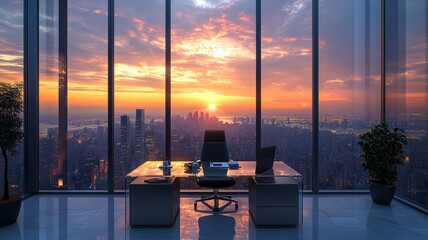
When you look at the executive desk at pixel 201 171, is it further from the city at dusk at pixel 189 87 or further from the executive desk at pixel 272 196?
the city at dusk at pixel 189 87

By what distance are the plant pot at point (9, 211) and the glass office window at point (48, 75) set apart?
166cm

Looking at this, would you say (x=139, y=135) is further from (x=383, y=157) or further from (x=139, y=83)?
(x=383, y=157)

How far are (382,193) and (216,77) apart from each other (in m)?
3.55

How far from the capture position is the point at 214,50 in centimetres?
558

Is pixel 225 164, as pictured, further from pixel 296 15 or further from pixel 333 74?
pixel 296 15

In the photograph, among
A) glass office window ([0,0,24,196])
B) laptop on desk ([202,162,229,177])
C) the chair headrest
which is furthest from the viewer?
the chair headrest

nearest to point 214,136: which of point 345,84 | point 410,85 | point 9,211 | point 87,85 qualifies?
point 87,85

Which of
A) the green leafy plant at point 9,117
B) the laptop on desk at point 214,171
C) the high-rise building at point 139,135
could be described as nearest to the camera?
the green leafy plant at point 9,117

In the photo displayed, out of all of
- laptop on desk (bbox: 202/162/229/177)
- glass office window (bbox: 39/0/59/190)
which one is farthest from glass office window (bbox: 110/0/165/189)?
laptop on desk (bbox: 202/162/229/177)

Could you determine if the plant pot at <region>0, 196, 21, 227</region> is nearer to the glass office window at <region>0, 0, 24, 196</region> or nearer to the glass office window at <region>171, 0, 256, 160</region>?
the glass office window at <region>0, 0, 24, 196</region>

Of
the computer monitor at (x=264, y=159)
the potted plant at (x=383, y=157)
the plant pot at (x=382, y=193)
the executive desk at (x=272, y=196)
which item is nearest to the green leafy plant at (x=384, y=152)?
the potted plant at (x=383, y=157)

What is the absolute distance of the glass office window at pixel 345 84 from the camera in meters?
5.51

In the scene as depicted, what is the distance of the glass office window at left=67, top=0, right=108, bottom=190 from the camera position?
5.47 metres

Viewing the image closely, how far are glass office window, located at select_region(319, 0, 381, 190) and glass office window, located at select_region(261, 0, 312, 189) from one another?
271 mm
